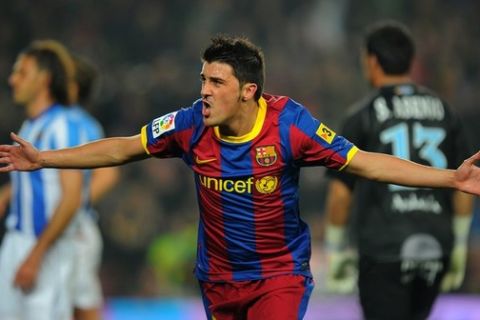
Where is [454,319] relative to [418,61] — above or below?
below

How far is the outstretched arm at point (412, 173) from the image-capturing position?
14.3 feet

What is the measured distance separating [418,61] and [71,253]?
6.55m

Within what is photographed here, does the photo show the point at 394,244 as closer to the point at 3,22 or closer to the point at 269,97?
the point at 269,97

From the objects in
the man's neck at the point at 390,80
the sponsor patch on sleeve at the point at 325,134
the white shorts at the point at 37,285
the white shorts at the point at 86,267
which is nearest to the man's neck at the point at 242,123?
the sponsor patch on sleeve at the point at 325,134

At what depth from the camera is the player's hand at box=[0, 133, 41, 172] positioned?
15.1ft

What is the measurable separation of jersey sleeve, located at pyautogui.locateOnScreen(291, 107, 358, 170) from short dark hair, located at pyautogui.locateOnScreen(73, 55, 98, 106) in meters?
2.73

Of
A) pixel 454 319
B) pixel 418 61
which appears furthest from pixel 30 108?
pixel 418 61

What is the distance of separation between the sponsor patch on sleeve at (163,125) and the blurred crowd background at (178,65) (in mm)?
5829

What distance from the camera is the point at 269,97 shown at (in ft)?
15.7

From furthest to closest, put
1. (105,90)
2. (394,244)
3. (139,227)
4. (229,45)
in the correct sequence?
(105,90)
(139,227)
(394,244)
(229,45)

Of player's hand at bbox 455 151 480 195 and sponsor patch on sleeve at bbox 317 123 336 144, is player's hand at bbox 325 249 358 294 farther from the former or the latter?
player's hand at bbox 455 151 480 195

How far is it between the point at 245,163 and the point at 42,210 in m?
2.02

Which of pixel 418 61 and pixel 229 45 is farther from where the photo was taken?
pixel 418 61

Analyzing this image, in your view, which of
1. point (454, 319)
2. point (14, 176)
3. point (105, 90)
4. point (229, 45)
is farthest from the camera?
point (105, 90)
